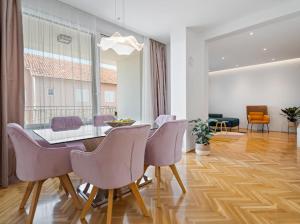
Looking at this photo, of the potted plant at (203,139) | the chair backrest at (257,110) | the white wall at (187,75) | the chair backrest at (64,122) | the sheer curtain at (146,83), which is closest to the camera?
the chair backrest at (64,122)

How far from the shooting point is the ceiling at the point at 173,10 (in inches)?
125

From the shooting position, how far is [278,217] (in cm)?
172

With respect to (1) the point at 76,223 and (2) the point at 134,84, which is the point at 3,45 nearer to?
(1) the point at 76,223

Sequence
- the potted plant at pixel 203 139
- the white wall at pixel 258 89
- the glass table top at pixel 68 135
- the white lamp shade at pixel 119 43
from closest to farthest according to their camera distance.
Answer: the glass table top at pixel 68 135, the white lamp shade at pixel 119 43, the potted plant at pixel 203 139, the white wall at pixel 258 89

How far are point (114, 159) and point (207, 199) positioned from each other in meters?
1.23

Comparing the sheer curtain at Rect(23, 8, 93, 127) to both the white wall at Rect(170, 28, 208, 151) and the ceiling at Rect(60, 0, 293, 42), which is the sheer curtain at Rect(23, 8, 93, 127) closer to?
the ceiling at Rect(60, 0, 293, 42)

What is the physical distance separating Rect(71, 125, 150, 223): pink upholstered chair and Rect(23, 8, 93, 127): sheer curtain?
1820mm

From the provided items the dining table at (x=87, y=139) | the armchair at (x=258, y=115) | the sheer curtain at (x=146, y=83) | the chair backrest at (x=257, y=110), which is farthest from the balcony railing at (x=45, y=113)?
the chair backrest at (x=257, y=110)

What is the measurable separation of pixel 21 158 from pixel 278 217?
2367 mm

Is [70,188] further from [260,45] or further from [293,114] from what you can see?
[293,114]

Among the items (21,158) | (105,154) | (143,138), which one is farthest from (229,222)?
(21,158)

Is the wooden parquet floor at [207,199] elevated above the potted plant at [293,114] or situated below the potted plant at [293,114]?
below

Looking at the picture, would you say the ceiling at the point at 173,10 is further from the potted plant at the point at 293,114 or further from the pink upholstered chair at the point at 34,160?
the potted plant at the point at 293,114

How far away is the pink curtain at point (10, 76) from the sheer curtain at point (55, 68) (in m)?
0.22
